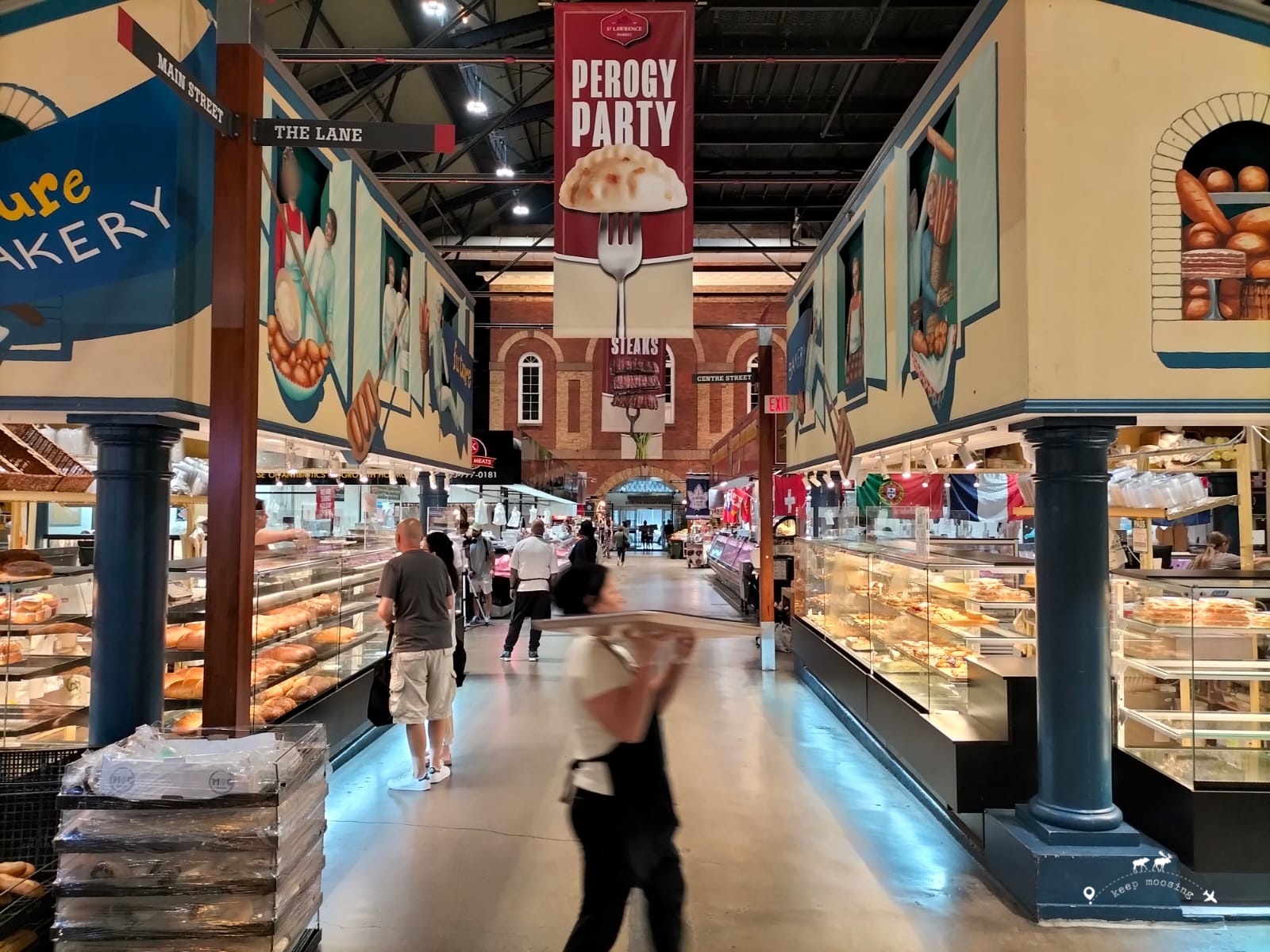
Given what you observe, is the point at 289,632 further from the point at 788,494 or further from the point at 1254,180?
the point at 788,494

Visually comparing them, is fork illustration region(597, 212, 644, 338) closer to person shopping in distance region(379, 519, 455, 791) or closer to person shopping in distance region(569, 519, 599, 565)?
person shopping in distance region(379, 519, 455, 791)

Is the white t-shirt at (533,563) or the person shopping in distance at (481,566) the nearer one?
the white t-shirt at (533,563)

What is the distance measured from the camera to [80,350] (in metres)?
3.07

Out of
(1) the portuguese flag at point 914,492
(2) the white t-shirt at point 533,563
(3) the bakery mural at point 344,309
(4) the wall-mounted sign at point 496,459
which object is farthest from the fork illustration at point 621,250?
(4) the wall-mounted sign at point 496,459

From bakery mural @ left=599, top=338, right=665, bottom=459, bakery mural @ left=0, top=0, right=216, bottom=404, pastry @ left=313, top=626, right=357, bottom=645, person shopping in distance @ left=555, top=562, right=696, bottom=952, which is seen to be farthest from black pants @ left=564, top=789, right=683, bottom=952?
bakery mural @ left=599, top=338, right=665, bottom=459

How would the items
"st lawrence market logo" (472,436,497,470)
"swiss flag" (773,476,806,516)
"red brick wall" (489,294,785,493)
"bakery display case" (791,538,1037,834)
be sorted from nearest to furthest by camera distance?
"bakery display case" (791,538,1037,834)
"st lawrence market logo" (472,436,497,470)
"swiss flag" (773,476,806,516)
"red brick wall" (489,294,785,493)

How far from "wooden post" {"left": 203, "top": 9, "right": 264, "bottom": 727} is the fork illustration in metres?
2.81

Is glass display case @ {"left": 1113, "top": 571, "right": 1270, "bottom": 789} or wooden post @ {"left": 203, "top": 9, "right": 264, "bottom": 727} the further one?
glass display case @ {"left": 1113, "top": 571, "right": 1270, "bottom": 789}

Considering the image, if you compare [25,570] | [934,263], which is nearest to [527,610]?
[25,570]

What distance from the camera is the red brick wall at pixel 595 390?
26609 mm

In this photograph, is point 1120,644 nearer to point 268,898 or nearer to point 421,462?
point 268,898

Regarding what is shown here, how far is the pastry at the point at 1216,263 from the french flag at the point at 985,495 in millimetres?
7481

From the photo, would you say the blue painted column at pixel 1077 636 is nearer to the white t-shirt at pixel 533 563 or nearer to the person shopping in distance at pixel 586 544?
the white t-shirt at pixel 533 563

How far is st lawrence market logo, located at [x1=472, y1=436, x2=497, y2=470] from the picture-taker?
1263 centimetres
